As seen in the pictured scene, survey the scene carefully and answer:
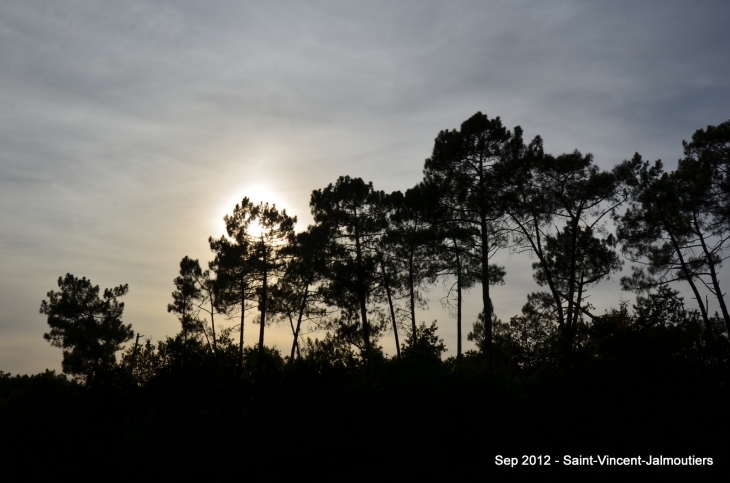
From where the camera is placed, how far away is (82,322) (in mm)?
48844

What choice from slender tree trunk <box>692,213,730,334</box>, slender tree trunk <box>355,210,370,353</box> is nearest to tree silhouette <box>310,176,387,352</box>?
slender tree trunk <box>355,210,370,353</box>

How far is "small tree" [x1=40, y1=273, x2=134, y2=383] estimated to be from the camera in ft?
151

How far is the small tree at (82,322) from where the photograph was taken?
46.2m

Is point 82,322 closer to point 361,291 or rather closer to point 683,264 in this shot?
point 361,291

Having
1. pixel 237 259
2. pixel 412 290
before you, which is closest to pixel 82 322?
pixel 237 259

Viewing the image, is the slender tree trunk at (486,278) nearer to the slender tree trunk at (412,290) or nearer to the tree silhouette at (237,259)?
the slender tree trunk at (412,290)

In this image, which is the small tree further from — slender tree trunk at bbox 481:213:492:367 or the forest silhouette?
slender tree trunk at bbox 481:213:492:367

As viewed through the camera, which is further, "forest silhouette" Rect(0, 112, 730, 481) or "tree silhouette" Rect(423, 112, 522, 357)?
"tree silhouette" Rect(423, 112, 522, 357)

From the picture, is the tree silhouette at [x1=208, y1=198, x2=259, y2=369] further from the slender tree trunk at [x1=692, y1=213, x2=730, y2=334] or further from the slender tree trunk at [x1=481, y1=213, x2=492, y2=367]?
the slender tree trunk at [x1=692, y1=213, x2=730, y2=334]

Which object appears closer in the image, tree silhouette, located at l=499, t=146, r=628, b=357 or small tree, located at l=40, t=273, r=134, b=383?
tree silhouette, located at l=499, t=146, r=628, b=357

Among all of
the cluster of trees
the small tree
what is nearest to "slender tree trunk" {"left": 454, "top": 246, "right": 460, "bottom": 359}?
the cluster of trees

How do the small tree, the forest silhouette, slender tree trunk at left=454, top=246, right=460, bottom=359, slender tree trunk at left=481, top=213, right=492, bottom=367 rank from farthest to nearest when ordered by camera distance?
1. the small tree
2. slender tree trunk at left=454, top=246, right=460, bottom=359
3. slender tree trunk at left=481, top=213, right=492, bottom=367
4. the forest silhouette

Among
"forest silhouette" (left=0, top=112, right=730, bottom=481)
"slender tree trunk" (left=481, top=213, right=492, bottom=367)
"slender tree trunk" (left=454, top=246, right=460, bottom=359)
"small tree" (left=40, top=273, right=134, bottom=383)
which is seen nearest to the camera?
"forest silhouette" (left=0, top=112, right=730, bottom=481)

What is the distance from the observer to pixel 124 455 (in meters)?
15.9
